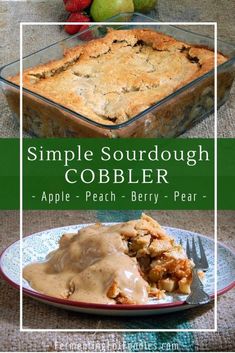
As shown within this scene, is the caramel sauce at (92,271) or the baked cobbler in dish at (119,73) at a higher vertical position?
the baked cobbler in dish at (119,73)

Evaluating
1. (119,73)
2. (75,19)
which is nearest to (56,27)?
(75,19)

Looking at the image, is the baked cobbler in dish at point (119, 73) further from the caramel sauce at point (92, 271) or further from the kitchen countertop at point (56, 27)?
the caramel sauce at point (92, 271)

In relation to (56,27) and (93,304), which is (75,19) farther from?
(93,304)

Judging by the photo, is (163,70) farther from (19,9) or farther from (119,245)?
(119,245)

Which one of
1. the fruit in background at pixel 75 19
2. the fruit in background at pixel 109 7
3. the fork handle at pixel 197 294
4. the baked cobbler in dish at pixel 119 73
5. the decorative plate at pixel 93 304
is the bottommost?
the decorative plate at pixel 93 304

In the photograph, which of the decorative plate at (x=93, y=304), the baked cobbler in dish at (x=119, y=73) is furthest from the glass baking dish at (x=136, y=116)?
the decorative plate at (x=93, y=304)

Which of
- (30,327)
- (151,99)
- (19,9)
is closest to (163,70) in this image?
(151,99)

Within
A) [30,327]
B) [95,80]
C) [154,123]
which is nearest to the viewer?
[30,327]
